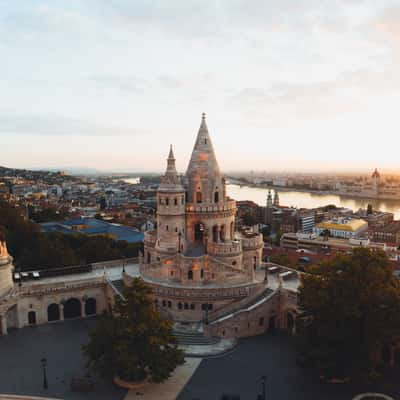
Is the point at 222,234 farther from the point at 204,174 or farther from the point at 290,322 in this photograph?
the point at 290,322

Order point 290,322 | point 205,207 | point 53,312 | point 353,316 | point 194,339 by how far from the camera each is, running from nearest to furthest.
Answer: point 353,316
point 194,339
point 290,322
point 53,312
point 205,207

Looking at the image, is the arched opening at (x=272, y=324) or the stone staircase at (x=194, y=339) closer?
the stone staircase at (x=194, y=339)

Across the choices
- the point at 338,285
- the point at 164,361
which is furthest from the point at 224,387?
the point at 338,285

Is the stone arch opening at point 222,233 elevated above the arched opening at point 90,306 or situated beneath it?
elevated above

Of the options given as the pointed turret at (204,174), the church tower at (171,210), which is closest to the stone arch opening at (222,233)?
the pointed turret at (204,174)

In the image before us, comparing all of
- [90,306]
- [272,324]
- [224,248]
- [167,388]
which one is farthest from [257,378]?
[90,306]

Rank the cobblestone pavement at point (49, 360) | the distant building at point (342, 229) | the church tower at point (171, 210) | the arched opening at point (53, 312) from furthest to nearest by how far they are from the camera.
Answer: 1. the distant building at point (342, 229)
2. the church tower at point (171, 210)
3. the arched opening at point (53, 312)
4. the cobblestone pavement at point (49, 360)

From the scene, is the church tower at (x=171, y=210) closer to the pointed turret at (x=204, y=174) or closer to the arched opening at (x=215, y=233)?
the pointed turret at (x=204, y=174)

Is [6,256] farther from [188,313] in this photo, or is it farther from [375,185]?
[375,185]
